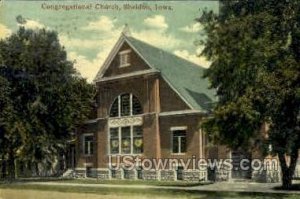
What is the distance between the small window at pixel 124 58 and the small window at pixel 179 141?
2267mm

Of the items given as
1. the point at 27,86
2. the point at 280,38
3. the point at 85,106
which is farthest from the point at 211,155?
the point at 27,86

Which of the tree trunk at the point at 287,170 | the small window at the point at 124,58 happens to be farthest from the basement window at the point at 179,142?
the tree trunk at the point at 287,170

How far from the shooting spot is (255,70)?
12297mm

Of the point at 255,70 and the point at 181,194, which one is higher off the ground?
the point at 255,70

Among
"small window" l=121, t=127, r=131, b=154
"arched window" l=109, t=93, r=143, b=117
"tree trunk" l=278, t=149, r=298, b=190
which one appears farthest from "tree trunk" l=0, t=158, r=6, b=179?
"tree trunk" l=278, t=149, r=298, b=190

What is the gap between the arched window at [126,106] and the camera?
15484 millimetres

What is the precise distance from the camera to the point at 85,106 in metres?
16.3

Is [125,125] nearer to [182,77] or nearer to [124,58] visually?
[124,58]

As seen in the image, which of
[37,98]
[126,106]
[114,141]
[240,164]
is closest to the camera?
[240,164]

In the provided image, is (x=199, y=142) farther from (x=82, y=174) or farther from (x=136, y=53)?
(x=82, y=174)

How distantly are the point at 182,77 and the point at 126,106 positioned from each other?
6.11 ft

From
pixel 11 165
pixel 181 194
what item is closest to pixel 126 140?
pixel 181 194

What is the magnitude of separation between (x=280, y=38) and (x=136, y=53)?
413cm

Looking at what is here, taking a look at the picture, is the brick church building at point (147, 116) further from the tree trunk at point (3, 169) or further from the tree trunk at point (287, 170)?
the tree trunk at point (3, 169)
